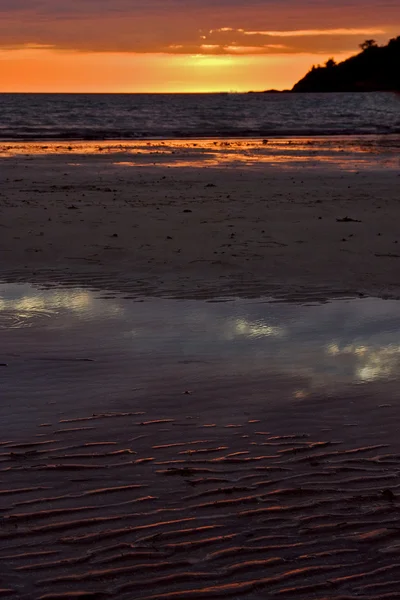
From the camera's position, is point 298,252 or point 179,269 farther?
point 298,252

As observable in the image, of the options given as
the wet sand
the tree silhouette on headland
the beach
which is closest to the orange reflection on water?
the wet sand

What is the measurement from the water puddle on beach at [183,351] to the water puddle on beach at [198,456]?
0.08 ft

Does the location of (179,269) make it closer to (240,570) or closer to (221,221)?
(221,221)

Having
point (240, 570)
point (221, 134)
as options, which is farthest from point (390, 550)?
point (221, 134)

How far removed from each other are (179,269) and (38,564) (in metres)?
6.66

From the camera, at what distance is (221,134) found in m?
45.3

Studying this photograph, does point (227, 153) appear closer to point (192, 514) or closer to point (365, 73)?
point (192, 514)

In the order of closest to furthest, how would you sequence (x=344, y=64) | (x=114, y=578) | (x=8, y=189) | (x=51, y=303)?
(x=114, y=578), (x=51, y=303), (x=8, y=189), (x=344, y=64)

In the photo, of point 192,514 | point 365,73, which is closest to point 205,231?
point 192,514

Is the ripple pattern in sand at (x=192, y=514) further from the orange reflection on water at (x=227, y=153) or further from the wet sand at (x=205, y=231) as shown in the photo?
the orange reflection on water at (x=227, y=153)

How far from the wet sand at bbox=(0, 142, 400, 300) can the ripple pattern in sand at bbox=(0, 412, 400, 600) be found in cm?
409

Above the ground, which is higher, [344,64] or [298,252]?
[344,64]

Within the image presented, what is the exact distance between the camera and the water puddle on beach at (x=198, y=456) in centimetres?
375

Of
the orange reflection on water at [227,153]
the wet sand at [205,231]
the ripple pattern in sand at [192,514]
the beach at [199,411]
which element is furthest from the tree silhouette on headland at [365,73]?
the ripple pattern in sand at [192,514]
